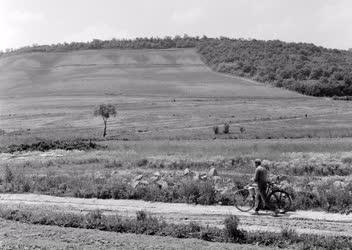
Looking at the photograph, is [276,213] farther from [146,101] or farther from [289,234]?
[146,101]

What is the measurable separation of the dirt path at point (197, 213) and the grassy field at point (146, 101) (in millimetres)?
38427

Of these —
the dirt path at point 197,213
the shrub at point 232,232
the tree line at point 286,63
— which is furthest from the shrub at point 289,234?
the tree line at point 286,63

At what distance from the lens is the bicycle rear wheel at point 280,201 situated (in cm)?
2459

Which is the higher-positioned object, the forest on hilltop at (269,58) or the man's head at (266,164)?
the forest on hilltop at (269,58)

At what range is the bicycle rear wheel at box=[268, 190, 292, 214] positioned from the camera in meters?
24.6

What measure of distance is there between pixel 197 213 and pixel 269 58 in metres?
119

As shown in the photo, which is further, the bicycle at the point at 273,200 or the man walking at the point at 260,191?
the bicycle at the point at 273,200

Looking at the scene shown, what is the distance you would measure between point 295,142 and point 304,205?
3579 centimetres

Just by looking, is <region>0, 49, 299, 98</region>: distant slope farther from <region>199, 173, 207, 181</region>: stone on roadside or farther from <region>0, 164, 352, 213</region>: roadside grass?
<region>199, 173, 207, 181</region>: stone on roadside

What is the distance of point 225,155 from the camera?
4919 centimetres

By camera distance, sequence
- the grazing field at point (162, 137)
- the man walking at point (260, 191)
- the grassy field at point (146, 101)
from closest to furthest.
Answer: the man walking at point (260, 191)
the grazing field at point (162, 137)
the grassy field at point (146, 101)

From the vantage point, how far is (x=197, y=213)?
82.1 ft

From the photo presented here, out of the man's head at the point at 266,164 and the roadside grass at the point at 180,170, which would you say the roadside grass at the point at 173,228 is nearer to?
the roadside grass at the point at 180,170

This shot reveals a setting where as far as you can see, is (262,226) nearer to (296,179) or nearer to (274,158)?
(296,179)
